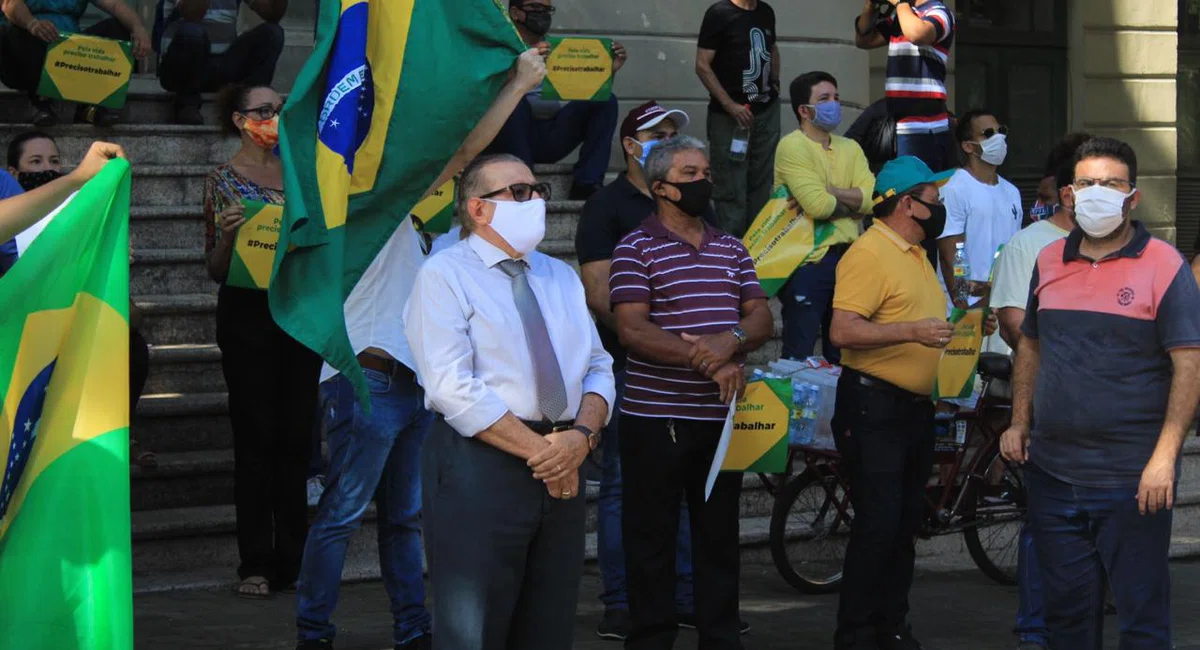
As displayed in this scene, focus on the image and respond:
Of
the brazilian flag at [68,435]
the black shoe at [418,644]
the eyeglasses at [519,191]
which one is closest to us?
the brazilian flag at [68,435]

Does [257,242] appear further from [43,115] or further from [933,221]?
[43,115]

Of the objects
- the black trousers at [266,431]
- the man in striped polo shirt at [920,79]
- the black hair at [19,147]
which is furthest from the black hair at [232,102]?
the man in striped polo shirt at [920,79]

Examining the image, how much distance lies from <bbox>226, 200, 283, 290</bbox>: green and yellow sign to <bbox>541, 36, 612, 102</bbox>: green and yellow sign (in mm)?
4155

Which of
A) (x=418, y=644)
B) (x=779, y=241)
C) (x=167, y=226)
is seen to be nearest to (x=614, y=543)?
(x=418, y=644)

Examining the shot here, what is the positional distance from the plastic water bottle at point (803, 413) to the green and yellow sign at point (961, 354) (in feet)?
1.95

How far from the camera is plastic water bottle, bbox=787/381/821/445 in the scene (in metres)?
8.97

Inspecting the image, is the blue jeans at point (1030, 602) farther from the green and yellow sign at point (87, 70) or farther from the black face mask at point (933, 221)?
the green and yellow sign at point (87, 70)

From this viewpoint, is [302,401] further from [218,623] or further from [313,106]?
[313,106]

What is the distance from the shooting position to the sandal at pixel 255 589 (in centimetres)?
841

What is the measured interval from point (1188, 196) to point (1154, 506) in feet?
43.3

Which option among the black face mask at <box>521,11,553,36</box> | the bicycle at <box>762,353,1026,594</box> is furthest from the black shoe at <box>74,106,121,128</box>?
the bicycle at <box>762,353,1026,594</box>

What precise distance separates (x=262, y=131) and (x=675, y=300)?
6.91ft

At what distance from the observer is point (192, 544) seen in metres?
8.88

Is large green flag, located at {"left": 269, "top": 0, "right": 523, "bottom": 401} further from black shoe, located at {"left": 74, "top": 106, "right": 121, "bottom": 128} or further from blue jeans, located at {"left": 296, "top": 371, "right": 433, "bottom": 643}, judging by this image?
black shoe, located at {"left": 74, "top": 106, "right": 121, "bottom": 128}
